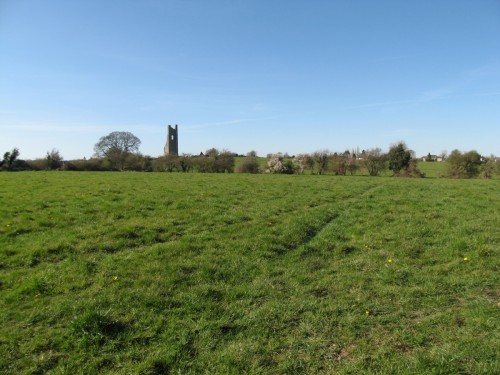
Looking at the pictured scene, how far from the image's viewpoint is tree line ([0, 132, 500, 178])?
49531 mm

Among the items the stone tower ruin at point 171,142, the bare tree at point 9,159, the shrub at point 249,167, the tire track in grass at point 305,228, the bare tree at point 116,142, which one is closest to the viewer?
the tire track in grass at point 305,228

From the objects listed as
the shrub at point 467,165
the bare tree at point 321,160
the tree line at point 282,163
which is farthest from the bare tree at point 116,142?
the shrub at point 467,165

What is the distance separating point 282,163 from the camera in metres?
59.1

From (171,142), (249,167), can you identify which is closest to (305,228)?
(249,167)

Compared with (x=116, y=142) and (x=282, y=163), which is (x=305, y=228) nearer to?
(x=282, y=163)

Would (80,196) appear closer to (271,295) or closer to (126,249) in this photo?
(126,249)

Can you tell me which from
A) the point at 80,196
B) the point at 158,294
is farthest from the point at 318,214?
the point at 80,196

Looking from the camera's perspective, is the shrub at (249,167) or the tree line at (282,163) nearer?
the tree line at (282,163)

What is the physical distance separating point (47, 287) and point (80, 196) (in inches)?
462

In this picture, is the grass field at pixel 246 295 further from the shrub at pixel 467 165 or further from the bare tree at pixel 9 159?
the bare tree at pixel 9 159

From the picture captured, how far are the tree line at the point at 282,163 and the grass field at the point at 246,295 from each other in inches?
1711

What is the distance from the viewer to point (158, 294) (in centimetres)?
657

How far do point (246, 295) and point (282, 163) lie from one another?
5308 centimetres

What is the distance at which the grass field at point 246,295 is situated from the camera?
473 centimetres
